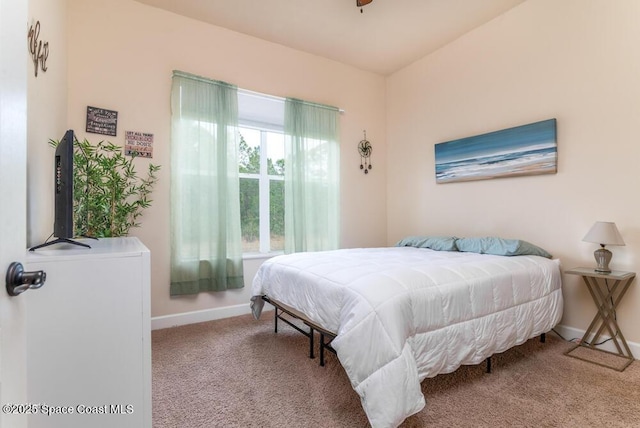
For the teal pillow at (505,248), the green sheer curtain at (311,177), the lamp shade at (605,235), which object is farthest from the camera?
the green sheer curtain at (311,177)

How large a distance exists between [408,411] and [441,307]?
562 millimetres

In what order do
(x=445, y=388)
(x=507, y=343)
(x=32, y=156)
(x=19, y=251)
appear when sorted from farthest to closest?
(x=507, y=343) → (x=445, y=388) → (x=32, y=156) → (x=19, y=251)

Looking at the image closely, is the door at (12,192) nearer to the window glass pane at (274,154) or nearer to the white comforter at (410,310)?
the white comforter at (410,310)

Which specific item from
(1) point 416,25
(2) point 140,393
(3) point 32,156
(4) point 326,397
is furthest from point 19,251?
(1) point 416,25

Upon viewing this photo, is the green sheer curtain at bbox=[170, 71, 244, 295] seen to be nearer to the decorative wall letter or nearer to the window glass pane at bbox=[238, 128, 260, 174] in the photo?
the window glass pane at bbox=[238, 128, 260, 174]

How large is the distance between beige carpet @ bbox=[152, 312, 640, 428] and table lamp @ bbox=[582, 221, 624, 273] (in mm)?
704

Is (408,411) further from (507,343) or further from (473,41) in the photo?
(473,41)

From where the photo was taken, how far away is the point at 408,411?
4.41ft

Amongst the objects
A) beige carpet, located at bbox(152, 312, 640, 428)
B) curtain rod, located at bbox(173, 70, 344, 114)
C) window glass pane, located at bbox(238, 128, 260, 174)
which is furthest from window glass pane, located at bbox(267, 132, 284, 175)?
beige carpet, located at bbox(152, 312, 640, 428)

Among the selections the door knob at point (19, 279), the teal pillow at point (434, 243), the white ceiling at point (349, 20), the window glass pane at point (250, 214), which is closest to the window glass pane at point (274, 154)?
the window glass pane at point (250, 214)

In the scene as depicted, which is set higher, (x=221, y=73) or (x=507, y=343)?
Answer: (x=221, y=73)

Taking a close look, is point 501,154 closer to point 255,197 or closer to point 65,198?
point 255,197

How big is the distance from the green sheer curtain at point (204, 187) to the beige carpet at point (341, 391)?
786mm

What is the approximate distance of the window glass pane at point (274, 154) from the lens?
3.61 m
